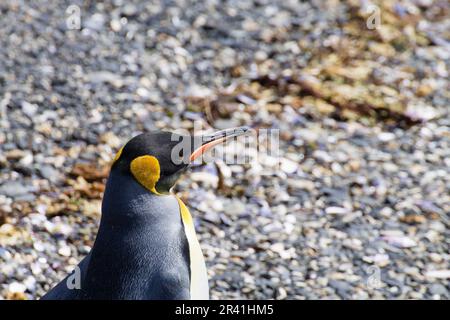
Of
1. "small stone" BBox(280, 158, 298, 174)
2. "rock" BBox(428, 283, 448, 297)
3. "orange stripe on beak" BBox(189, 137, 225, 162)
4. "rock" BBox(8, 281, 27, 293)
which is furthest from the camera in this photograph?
"small stone" BBox(280, 158, 298, 174)

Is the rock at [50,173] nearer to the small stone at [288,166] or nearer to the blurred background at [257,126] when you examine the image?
the blurred background at [257,126]

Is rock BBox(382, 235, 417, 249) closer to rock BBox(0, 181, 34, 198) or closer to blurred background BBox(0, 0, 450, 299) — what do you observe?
blurred background BBox(0, 0, 450, 299)

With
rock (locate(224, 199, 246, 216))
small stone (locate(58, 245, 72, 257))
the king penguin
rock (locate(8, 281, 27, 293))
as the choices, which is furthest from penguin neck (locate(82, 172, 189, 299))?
rock (locate(224, 199, 246, 216))

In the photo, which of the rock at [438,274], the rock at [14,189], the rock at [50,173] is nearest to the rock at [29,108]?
the rock at [50,173]

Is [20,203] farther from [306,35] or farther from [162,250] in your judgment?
[306,35]

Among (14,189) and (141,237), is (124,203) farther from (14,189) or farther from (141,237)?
(14,189)

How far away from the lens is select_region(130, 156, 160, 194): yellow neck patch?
377 cm

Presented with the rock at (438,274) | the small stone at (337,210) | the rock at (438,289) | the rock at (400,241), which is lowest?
the rock at (438,289)

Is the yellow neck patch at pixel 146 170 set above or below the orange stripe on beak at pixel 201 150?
below

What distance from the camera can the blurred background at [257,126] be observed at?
5.05 metres

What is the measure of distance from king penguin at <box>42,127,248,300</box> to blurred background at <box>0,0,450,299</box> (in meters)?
0.94

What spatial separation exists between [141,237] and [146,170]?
286 millimetres

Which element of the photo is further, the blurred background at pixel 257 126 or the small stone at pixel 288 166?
the small stone at pixel 288 166
